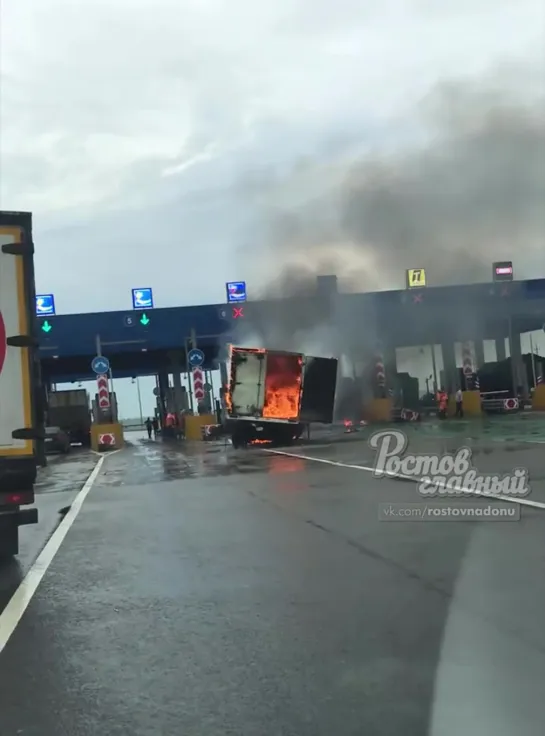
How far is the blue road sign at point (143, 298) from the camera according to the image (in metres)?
41.2

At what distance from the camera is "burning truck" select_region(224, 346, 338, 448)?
88.2 feet

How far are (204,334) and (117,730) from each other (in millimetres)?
35937

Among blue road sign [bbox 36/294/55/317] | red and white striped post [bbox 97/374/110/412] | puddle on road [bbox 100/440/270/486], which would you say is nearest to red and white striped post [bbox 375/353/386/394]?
puddle on road [bbox 100/440/270/486]

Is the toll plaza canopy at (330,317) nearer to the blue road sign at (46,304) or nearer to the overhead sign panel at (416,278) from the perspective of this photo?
the overhead sign panel at (416,278)

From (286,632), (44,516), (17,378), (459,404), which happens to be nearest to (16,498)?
(17,378)

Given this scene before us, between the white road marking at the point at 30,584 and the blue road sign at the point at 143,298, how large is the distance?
97.7ft

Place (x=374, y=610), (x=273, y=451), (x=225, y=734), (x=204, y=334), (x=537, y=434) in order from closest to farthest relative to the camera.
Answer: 1. (x=225, y=734)
2. (x=374, y=610)
3. (x=537, y=434)
4. (x=273, y=451)
5. (x=204, y=334)

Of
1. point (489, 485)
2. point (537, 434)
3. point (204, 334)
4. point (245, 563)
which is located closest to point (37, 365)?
point (245, 563)

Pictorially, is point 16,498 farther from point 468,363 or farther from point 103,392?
point 468,363

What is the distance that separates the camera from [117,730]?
388cm

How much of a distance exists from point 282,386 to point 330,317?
4875 mm

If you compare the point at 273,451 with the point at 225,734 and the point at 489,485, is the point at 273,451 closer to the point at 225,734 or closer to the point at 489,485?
the point at 489,485

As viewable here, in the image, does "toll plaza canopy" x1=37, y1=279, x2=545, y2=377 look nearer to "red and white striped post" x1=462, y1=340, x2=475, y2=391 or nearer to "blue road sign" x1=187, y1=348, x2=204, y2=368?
"red and white striped post" x1=462, y1=340, x2=475, y2=391

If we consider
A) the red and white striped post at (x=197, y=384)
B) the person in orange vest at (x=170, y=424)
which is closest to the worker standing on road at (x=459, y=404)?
the red and white striped post at (x=197, y=384)
